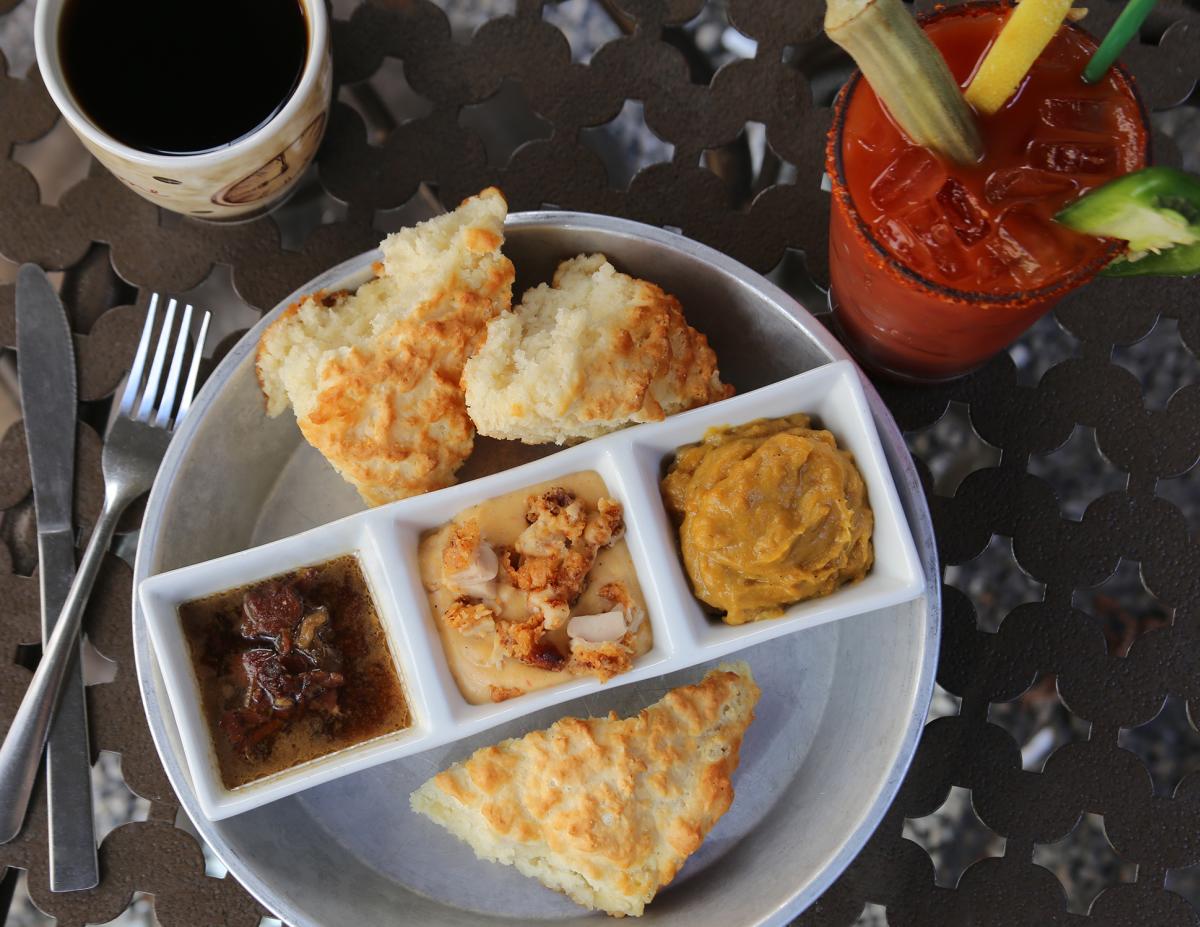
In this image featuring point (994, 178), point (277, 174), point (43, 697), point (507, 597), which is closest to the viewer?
point (994, 178)

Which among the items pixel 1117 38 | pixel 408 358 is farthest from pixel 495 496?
pixel 1117 38

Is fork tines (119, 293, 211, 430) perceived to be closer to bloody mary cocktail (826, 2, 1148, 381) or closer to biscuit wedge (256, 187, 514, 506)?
biscuit wedge (256, 187, 514, 506)

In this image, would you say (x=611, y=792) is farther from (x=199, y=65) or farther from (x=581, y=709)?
(x=199, y=65)

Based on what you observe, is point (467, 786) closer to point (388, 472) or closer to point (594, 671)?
point (594, 671)

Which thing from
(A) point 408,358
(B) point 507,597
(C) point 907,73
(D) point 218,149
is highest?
(C) point 907,73

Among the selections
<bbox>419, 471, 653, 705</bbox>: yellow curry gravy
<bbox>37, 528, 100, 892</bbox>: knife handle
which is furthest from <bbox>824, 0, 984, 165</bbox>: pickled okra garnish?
<bbox>37, 528, 100, 892</bbox>: knife handle

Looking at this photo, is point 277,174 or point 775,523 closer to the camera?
point 775,523
